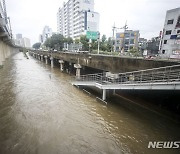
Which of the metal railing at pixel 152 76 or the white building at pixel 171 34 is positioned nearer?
the metal railing at pixel 152 76

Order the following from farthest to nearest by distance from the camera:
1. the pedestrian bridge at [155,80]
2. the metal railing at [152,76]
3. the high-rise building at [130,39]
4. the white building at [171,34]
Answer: the high-rise building at [130,39], the white building at [171,34], the metal railing at [152,76], the pedestrian bridge at [155,80]

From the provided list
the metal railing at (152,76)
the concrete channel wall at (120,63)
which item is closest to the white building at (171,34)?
the concrete channel wall at (120,63)

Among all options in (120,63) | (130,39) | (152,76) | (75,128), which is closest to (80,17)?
(130,39)

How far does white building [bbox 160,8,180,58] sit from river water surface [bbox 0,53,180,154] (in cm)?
2615

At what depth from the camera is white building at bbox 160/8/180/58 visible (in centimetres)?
3041

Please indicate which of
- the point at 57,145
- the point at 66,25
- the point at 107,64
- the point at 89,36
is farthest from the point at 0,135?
the point at 66,25

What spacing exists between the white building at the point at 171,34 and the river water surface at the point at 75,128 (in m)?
26.2

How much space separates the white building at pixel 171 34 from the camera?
99.8 feet

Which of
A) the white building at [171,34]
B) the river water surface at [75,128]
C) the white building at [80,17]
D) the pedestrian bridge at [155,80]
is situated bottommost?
the river water surface at [75,128]

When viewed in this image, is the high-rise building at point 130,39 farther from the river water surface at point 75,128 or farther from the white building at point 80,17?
the river water surface at point 75,128

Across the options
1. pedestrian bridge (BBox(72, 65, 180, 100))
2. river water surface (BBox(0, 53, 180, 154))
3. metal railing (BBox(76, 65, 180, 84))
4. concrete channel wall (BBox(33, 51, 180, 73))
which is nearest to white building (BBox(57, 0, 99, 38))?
concrete channel wall (BBox(33, 51, 180, 73))

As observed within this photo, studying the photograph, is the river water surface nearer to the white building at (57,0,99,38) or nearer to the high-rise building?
the high-rise building

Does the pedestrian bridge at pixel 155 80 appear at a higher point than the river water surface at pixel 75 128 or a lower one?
higher

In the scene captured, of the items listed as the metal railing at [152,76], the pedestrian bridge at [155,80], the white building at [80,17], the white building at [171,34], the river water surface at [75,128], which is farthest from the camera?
the white building at [80,17]
